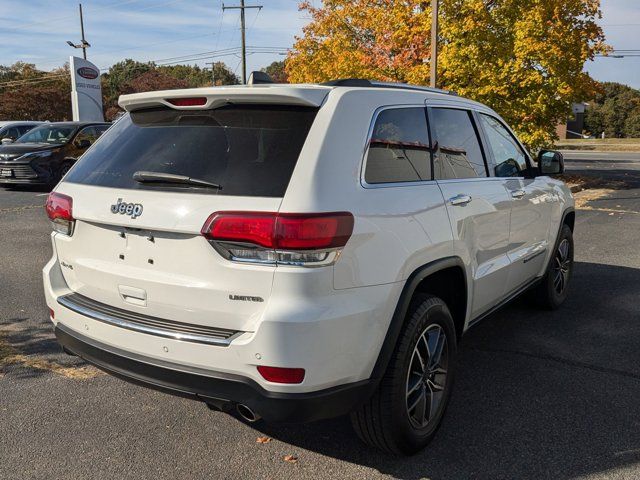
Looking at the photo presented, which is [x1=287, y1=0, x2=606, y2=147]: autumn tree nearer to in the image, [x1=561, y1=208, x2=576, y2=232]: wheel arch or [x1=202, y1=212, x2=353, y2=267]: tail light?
[x1=561, y1=208, x2=576, y2=232]: wheel arch

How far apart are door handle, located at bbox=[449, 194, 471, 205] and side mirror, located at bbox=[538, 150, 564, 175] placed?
167cm

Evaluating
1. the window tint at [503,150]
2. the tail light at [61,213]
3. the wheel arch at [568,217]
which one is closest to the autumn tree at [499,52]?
the wheel arch at [568,217]

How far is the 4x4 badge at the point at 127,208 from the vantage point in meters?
2.64

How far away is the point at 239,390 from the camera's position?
2.47 metres

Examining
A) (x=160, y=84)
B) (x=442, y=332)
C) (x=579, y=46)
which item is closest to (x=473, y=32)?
(x=579, y=46)

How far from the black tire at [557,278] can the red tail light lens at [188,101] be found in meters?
3.61

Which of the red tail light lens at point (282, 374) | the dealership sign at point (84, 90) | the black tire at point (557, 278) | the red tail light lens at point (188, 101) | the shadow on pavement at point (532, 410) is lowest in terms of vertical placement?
the shadow on pavement at point (532, 410)

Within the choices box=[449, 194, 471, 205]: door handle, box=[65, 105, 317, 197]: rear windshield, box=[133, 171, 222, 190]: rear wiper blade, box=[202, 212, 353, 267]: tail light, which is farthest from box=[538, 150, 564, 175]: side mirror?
box=[133, 171, 222, 190]: rear wiper blade

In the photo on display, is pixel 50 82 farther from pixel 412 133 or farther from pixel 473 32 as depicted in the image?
pixel 412 133

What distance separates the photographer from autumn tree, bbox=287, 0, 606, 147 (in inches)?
584

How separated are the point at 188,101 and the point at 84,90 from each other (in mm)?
27111

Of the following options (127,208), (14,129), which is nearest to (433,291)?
(127,208)

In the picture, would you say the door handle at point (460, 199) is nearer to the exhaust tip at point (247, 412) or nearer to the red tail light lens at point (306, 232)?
the red tail light lens at point (306, 232)

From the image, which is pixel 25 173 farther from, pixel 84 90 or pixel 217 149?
pixel 84 90
